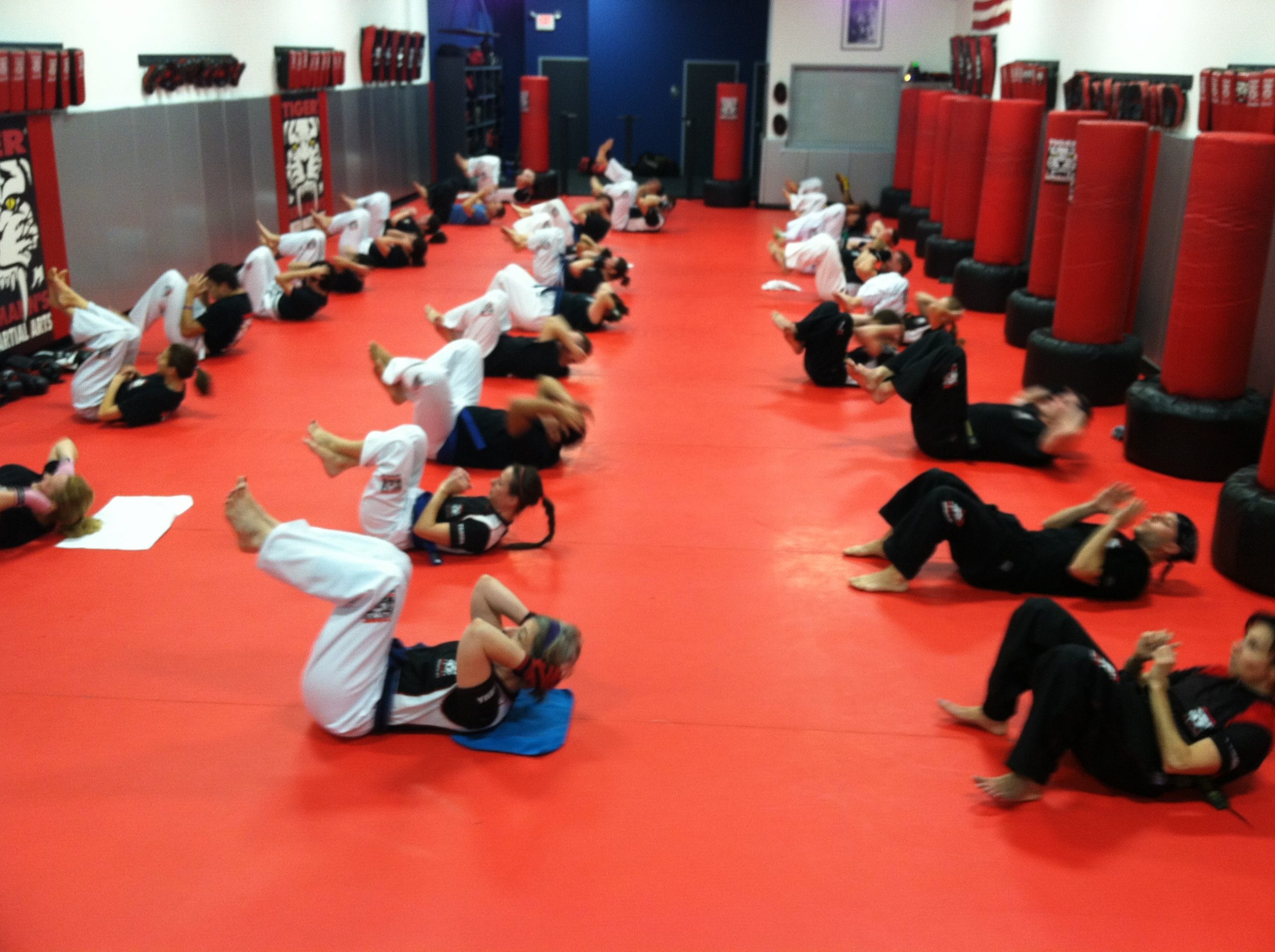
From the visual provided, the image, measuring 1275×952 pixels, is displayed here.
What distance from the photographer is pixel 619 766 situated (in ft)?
14.1

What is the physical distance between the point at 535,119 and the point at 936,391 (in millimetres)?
15731

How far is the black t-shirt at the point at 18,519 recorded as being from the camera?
593 cm

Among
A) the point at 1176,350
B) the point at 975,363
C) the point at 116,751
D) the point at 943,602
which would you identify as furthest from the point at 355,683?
the point at 975,363

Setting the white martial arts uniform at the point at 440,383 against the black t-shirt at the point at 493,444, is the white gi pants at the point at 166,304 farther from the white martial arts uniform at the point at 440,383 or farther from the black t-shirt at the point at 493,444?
the black t-shirt at the point at 493,444

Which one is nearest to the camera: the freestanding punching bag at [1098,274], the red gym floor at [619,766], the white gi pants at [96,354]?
the red gym floor at [619,766]

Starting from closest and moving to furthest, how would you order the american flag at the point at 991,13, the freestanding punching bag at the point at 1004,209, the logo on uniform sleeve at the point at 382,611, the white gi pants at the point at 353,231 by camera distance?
the logo on uniform sleeve at the point at 382,611
the freestanding punching bag at the point at 1004,209
the white gi pants at the point at 353,231
the american flag at the point at 991,13

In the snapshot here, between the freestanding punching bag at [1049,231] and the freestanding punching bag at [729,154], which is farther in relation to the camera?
the freestanding punching bag at [729,154]

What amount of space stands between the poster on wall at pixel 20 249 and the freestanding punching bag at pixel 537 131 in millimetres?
12624

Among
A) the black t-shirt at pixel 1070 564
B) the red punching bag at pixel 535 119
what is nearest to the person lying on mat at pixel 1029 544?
the black t-shirt at pixel 1070 564

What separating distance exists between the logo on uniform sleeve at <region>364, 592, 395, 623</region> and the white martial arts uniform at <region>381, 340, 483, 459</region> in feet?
8.54

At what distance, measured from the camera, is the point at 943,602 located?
18.6ft

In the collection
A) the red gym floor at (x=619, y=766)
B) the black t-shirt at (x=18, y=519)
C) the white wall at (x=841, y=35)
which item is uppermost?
the white wall at (x=841, y=35)

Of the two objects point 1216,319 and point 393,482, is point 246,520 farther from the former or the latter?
point 1216,319

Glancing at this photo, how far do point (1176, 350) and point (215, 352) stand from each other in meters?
7.67
